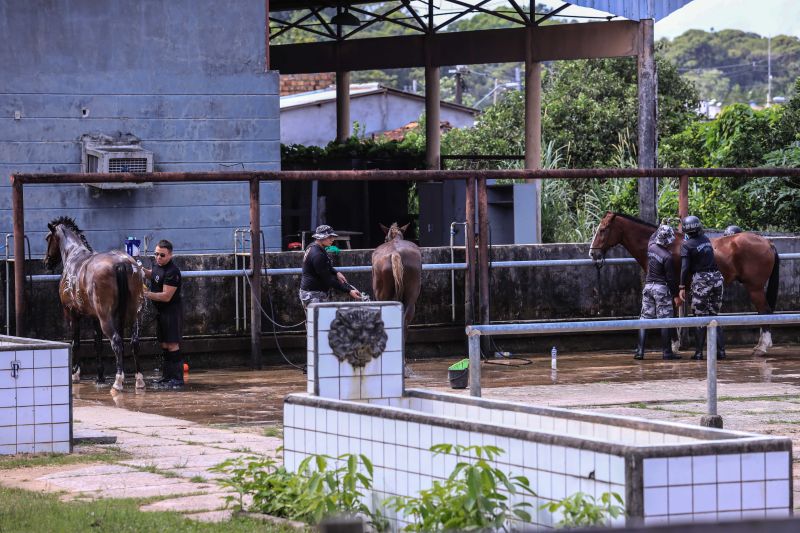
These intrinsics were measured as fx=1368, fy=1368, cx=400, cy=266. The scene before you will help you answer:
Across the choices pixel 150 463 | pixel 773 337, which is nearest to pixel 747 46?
pixel 773 337

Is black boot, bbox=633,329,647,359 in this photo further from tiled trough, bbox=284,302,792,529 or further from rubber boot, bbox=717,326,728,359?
tiled trough, bbox=284,302,792,529

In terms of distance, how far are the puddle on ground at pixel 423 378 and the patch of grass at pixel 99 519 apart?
15.0ft

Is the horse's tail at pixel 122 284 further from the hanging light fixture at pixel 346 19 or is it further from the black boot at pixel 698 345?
the hanging light fixture at pixel 346 19

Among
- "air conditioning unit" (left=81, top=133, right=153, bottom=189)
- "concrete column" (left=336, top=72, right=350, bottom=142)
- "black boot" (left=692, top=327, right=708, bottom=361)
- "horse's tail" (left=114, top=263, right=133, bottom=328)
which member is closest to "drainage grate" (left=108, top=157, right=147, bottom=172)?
"air conditioning unit" (left=81, top=133, right=153, bottom=189)

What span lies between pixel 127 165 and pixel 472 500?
614 inches

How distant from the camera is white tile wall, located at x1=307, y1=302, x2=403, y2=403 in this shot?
8109 mm

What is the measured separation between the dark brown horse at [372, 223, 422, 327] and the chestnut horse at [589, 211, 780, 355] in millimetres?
3170

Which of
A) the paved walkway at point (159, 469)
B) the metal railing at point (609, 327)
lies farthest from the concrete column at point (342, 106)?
the metal railing at point (609, 327)

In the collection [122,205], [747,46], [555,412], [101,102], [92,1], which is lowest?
[555,412]

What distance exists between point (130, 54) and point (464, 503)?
643 inches

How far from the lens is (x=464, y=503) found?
619 centimetres

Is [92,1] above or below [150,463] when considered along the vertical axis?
above

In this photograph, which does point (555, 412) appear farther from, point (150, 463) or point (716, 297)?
point (716, 297)

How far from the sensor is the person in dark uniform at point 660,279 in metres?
18.2
